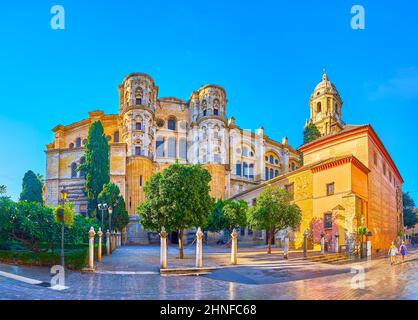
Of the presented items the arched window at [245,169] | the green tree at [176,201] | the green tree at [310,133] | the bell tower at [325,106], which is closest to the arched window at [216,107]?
the arched window at [245,169]

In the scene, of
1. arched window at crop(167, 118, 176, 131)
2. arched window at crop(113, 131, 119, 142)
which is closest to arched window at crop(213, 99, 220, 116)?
arched window at crop(167, 118, 176, 131)

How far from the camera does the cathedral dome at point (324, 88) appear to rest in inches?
2329

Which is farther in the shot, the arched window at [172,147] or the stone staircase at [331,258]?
the arched window at [172,147]

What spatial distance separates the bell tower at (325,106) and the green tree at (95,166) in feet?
122

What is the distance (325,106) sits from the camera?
5844 centimetres

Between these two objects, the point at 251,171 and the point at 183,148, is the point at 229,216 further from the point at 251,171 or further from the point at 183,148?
the point at 251,171

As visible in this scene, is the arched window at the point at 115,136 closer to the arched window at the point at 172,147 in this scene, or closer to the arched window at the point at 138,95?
the arched window at the point at 138,95

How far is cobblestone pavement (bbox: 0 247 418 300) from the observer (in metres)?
11.1

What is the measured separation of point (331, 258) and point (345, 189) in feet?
21.1

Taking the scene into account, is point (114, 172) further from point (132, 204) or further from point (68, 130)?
point (68, 130)

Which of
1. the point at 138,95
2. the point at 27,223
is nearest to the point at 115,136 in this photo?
the point at 138,95

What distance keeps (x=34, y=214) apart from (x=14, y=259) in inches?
104
